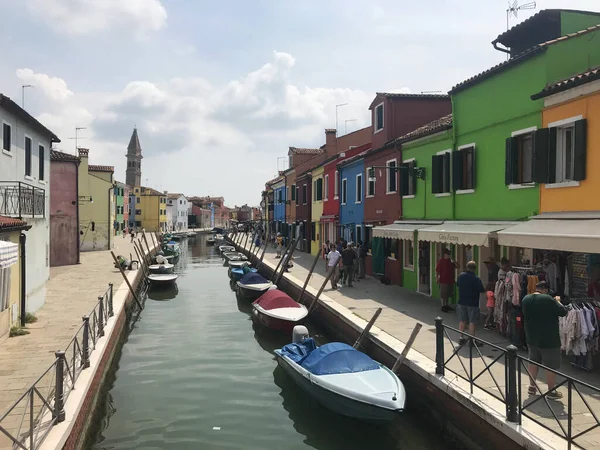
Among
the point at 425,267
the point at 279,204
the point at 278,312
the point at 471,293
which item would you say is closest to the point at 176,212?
the point at 279,204

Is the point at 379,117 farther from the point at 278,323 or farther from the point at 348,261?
the point at 278,323

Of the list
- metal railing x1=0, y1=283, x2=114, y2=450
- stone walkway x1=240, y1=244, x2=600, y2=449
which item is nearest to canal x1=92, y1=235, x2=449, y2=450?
metal railing x1=0, y1=283, x2=114, y2=450

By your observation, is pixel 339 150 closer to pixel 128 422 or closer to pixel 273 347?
pixel 273 347

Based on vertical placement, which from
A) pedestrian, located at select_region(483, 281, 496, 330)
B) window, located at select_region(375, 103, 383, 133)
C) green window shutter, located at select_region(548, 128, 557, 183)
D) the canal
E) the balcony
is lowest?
the canal

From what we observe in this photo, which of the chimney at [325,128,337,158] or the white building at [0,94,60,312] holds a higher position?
the chimney at [325,128,337,158]

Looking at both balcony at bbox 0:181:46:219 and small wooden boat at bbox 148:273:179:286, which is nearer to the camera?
balcony at bbox 0:181:46:219

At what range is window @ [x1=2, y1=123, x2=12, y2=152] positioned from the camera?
13.3 metres

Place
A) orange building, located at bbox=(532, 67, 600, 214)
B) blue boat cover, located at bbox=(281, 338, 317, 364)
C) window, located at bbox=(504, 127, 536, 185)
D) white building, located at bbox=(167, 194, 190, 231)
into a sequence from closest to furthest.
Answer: orange building, located at bbox=(532, 67, 600, 214) < blue boat cover, located at bbox=(281, 338, 317, 364) < window, located at bbox=(504, 127, 536, 185) < white building, located at bbox=(167, 194, 190, 231)

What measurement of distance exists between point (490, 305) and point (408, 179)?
772 centimetres

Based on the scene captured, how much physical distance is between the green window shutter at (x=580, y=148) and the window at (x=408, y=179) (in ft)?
25.3

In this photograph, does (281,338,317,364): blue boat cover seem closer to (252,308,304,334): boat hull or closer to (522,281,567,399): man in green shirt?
(252,308,304,334): boat hull

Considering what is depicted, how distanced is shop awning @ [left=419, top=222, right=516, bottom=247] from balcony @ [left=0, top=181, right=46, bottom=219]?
1119 centimetres

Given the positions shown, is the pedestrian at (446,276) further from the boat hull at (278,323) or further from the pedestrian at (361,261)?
the pedestrian at (361,261)

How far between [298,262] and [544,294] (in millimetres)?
22827
